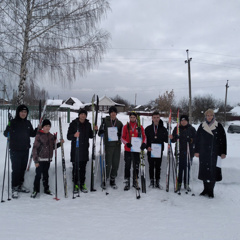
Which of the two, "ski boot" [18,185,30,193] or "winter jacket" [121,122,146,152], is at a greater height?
"winter jacket" [121,122,146,152]

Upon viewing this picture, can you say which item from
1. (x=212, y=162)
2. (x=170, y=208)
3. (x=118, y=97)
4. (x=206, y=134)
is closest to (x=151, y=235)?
(x=170, y=208)

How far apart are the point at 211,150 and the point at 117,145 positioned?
2.04 metres

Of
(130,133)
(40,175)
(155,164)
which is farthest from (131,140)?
(40,175)

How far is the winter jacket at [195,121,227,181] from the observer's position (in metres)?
3.82

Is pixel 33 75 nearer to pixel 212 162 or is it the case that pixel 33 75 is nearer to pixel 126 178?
pixel 126 178

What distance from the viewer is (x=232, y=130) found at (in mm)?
18453

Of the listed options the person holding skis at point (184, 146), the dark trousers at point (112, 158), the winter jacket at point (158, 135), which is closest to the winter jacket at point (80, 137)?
the dark trousers at point (112, 158)

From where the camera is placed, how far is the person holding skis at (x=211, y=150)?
3822 millimetres

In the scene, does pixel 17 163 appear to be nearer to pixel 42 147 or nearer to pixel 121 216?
pixel 42 147

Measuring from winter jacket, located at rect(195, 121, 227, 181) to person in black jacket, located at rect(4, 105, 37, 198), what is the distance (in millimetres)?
3765

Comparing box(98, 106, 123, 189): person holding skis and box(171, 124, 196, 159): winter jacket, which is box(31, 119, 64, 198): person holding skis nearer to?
box(98, 106, 123, 189): person holding skis

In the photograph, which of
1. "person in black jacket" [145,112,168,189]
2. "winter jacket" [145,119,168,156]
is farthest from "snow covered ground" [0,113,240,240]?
"winter jacket" [145,119,168,156]

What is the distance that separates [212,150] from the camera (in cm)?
384

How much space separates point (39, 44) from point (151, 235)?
7373 mm
